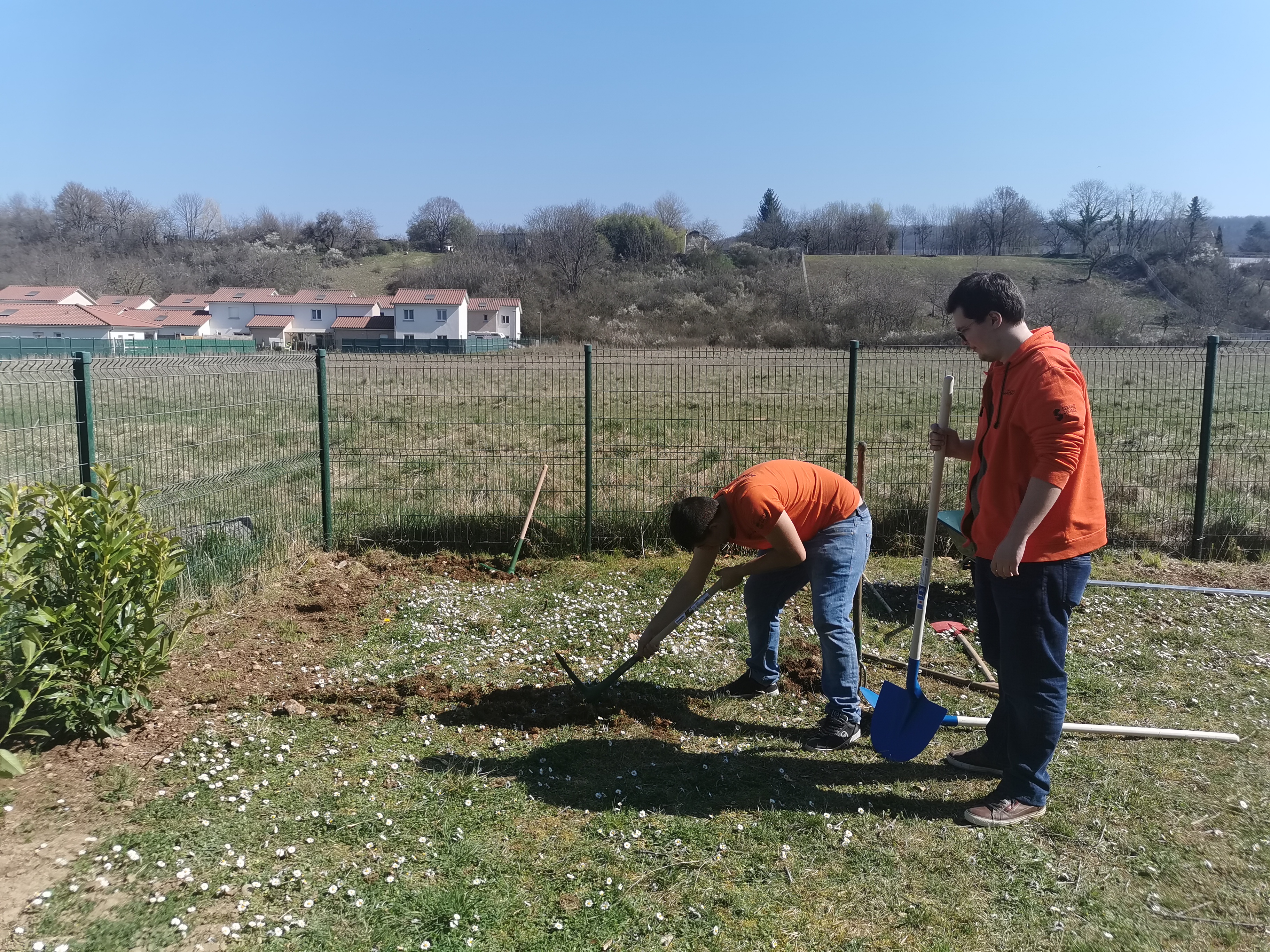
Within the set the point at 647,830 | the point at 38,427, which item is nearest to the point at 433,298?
the point at 38,427

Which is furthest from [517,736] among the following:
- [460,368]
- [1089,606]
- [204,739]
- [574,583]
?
[460,368]

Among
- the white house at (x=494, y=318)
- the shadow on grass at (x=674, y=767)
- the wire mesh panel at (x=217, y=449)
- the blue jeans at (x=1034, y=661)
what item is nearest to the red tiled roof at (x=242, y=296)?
the white house at (x=494, y=318)

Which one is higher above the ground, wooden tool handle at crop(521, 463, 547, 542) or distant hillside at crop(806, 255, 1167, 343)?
distant hillside at crop(806, 255, 1167, 343)

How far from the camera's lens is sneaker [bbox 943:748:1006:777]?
164 inches

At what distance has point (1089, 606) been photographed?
267 inches

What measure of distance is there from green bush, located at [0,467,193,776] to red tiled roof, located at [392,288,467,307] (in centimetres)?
6473

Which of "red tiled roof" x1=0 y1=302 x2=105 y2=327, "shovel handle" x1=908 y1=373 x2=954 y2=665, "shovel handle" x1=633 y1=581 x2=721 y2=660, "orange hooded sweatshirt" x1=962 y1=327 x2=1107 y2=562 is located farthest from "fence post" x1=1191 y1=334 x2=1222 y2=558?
"red tiled roof" x1=0 y1=302 x2=105 y2=327

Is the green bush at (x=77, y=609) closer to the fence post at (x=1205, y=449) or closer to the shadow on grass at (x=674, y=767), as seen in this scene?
the shadow on grass at (x=674, y=767)

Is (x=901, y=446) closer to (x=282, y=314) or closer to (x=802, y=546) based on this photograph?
(x=802, y=546)

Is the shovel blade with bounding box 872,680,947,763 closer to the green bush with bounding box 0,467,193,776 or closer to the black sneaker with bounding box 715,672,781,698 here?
the black sneaker with bounding box 715,672,781,698

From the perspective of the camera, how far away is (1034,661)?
11.5 feet

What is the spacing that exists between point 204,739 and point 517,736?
5.21ft

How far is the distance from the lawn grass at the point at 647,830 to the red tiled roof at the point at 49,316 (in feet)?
190

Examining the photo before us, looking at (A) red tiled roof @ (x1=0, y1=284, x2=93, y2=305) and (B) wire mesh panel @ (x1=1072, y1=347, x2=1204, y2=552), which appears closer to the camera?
(B) wire mesh panel @ (x1=1072, y1=347, x2=1204, y2=552)
